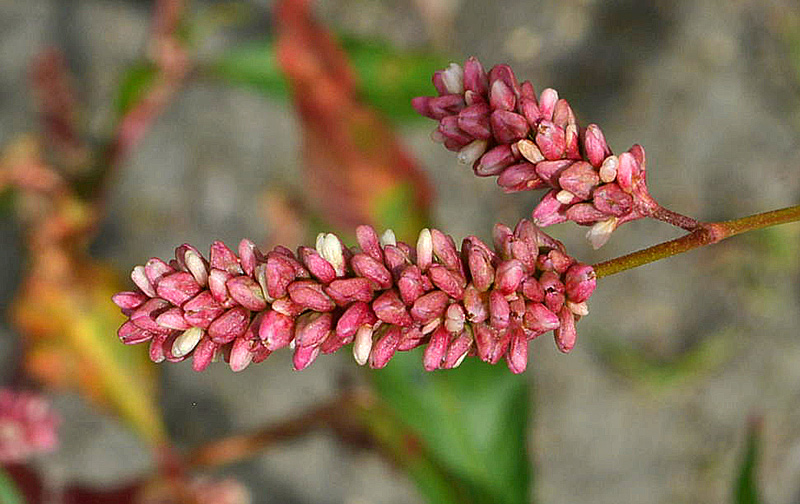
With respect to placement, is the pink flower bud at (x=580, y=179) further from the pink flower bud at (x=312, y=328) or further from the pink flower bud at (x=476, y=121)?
the pink flower bud at (x=312, y=328)

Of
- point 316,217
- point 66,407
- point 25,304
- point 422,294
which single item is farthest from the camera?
point 66,407

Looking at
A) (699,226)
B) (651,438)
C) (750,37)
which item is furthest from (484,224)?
(699,226)

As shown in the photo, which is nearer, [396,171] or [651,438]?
[396,171]

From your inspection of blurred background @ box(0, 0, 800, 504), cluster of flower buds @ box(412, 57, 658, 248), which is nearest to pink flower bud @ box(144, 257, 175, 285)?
cluster of flower buds @ box(412, 57, 658, 248)

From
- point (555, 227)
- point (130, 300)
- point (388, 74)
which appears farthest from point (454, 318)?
point (555, 227)

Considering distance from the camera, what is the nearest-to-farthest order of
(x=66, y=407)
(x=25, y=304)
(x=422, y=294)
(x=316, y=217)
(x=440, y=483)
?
(x=422, y=294)
(x=440, y=483)
(x=316, y=217)
(x=25, y=304)
(x=66, y=407)

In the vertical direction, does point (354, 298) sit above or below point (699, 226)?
below

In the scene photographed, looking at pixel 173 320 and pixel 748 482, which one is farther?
pixel 748 482

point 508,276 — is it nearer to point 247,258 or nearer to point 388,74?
point 247,258

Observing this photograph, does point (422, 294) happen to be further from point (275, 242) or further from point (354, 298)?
point (275, 242)
